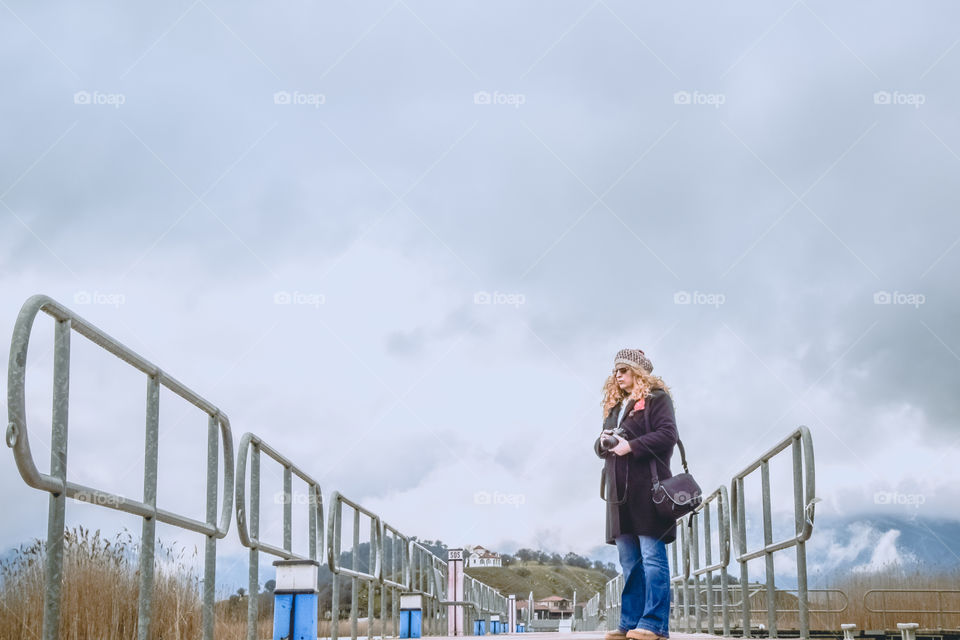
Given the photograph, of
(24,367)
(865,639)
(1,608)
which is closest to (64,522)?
(24,367)

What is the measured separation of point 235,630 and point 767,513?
3.19 meters

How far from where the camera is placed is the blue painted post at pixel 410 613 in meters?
12.6

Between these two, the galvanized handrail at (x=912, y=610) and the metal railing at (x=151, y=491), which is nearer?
the metal railing at (x=151, y=491)

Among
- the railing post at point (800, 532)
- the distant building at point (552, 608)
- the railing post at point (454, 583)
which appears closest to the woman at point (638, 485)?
the railing post at point (800, 532)

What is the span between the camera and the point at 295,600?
21.3 feet

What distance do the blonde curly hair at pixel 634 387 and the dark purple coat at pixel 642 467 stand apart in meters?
0.04

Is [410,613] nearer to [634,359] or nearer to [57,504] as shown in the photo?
[634,359]

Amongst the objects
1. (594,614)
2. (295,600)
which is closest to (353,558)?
(295,600)

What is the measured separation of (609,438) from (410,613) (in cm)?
742

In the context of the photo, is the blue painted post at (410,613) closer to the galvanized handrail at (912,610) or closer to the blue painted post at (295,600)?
the blue painted post at (295,600)

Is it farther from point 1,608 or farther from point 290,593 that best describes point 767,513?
point 1,608

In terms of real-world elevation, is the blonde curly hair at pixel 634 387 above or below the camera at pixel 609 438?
above

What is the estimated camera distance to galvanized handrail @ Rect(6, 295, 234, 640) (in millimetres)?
3094

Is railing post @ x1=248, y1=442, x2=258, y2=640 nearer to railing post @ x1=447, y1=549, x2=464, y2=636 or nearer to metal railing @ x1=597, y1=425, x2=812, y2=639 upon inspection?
metal railing @ x1=597, y1=425, x2=812, y2=639
